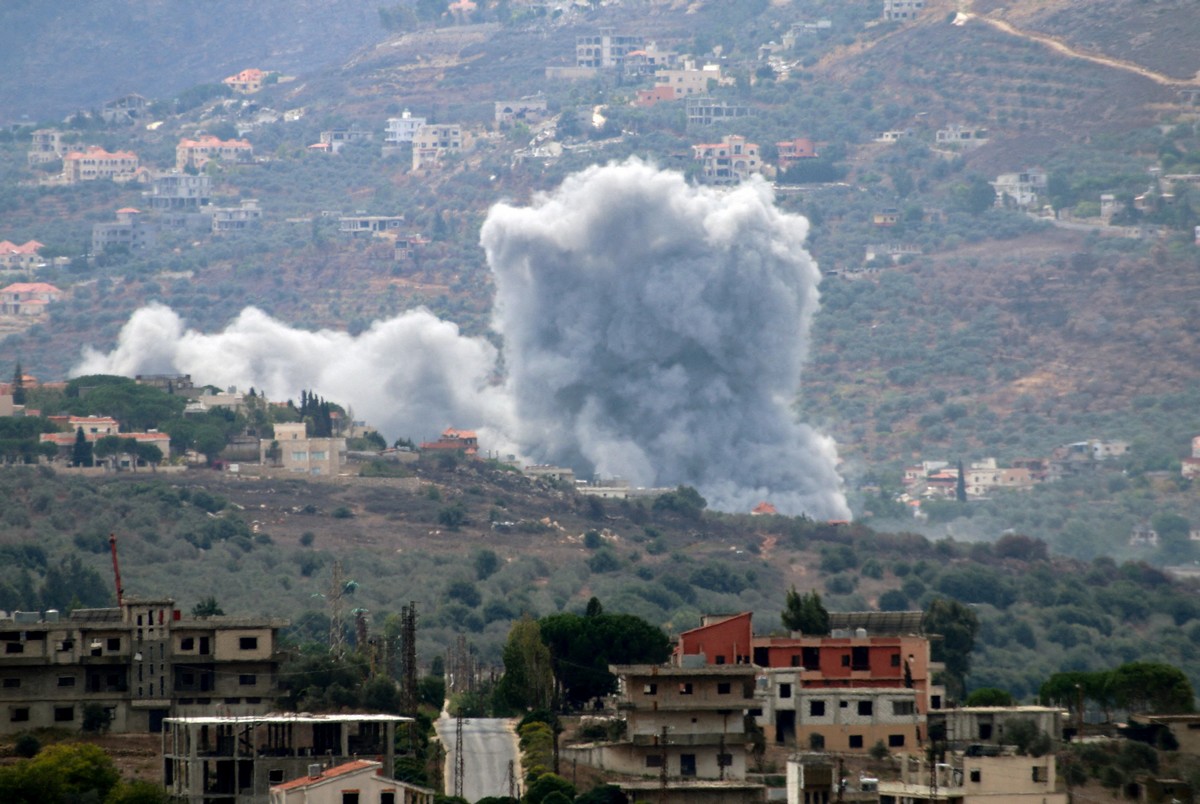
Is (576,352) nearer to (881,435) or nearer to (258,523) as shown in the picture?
(258,523)

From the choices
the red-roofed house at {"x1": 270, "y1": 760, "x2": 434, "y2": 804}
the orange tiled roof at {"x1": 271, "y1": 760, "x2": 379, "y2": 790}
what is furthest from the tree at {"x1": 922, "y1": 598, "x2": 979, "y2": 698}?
the red-roofed house at {"x1": 270, "y1": 760, "x2": 434, "y2": 804}

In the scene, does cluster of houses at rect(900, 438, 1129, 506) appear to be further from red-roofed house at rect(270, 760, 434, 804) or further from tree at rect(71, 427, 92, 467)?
red-roofed house at rect(270, 760, 434, 804)

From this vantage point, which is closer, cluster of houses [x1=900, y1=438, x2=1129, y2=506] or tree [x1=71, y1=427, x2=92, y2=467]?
tree [x1=71, y1=427, x2=92, y2=467]

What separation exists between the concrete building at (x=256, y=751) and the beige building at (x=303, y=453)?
3238 inches

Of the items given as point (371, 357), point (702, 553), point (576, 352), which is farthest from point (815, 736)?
point (371, 357)

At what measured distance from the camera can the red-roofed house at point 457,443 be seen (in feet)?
496

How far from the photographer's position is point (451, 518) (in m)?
133

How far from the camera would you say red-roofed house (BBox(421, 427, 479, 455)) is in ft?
496

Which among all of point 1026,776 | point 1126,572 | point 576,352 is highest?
point 576,352

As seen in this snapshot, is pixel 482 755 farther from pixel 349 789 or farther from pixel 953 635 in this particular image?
pixel 953 635

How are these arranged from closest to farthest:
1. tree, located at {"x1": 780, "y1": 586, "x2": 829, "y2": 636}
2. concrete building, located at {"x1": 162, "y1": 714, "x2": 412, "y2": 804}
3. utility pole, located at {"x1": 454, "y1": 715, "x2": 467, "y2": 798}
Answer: concrete building, located at {"x1": 162, "y1": 714, "x2": 412, "y2": 804}
utility pole, located at {"x1": 454, "y1": 715, "x2": 467, "y2": 798}
tree, located at {"x1": 780, "y1": 586, "x2": 829, "y2": 636}

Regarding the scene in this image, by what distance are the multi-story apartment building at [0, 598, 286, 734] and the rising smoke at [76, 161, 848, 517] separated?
257 feet

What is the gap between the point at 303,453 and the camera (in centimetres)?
14300

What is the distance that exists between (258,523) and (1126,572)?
120 feet
